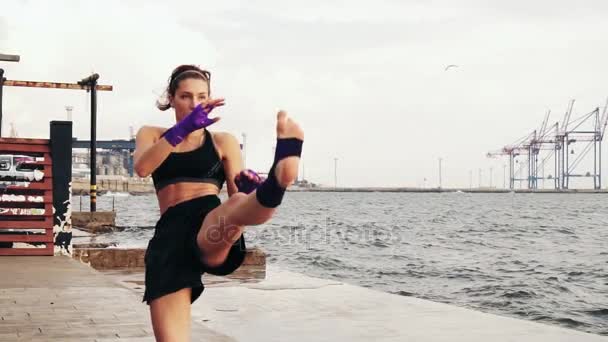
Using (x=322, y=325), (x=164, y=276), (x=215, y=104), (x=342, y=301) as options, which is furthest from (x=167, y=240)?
(x=342, y=301)

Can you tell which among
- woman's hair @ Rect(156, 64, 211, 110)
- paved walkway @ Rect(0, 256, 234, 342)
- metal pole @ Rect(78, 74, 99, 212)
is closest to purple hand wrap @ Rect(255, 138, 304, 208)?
woman's hair @ Rect(156, 64, 211, 110)

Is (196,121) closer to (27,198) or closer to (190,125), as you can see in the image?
(190,125)

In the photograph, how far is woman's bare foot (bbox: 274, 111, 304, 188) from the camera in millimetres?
2619

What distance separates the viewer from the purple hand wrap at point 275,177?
2645mm

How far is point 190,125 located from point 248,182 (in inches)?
12.4

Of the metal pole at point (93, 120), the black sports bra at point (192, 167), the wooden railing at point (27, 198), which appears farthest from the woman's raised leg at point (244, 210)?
the metal pole at point (93, 120)

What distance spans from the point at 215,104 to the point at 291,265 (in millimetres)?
21075

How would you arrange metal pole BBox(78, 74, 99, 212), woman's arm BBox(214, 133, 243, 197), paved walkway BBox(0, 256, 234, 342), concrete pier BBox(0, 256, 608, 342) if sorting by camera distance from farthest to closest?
metal pole BBox(78, 74, 99, 212), concrete pier BBox(0, 256, 608, 342), paved walkway BBox(0, 256, 234, 342), woman's arm BBox(214, 133, 243, 197)

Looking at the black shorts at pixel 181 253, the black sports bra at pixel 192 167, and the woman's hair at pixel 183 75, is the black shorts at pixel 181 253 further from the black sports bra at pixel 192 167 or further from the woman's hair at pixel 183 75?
the woman's hair at pixel 183 75

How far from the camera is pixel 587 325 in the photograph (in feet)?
45.4

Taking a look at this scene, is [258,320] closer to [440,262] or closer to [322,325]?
[322,325]

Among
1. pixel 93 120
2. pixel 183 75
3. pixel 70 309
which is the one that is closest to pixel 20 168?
pixel 70 309

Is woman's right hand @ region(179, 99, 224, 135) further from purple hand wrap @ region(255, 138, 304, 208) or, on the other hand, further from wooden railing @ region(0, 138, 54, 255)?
wooden railing @ region(0, 138, 54, 255)

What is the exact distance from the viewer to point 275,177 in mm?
2639
